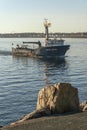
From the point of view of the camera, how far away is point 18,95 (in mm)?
29562

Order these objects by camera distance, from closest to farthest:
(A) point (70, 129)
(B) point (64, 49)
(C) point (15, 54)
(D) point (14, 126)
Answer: (A) point (70, 129)
(D) point (14, 126)
(B) point (64, 49)
(C) point (15, 54)

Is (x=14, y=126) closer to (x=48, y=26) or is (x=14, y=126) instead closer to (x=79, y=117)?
(x=79, y=117)

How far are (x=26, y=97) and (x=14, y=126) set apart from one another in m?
15.9

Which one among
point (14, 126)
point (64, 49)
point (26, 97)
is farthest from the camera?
point (64, 49)

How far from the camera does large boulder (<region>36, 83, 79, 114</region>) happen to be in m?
14.6

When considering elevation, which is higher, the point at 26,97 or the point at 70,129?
the point at 70,129

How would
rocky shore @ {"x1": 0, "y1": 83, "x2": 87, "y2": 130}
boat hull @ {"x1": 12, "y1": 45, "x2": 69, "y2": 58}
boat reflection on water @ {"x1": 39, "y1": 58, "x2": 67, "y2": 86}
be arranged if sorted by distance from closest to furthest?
rocky shore @ {"x1": 0, "y1": 83, "x2": 87, "y2": 130}
boat reflection on water @ {"x1": 39, "y1": 58, "x2": 67, "y2": 86}
boat hull @ {"x1": 12, "y1": 45, "x2": 69, "y2": 58}

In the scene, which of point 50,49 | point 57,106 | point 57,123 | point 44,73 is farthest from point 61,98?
point 50,49

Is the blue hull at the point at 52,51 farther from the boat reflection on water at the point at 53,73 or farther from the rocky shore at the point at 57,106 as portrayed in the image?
the rocky shore at the point at 57,106

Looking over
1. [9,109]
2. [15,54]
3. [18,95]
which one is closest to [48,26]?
Result: [15,54]

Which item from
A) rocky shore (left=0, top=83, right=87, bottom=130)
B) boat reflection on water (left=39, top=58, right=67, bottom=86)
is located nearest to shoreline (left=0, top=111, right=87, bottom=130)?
rocky shore (left=0, top=83, right=87, bottom=130)

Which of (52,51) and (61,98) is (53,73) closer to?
(52,51)

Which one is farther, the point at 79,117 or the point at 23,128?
the point at 79,117

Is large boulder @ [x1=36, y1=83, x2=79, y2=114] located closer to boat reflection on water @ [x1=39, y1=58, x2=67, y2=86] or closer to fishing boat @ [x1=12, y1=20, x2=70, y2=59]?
boat reflection on water @ [x1=39, y1=58, x2=67, y2=86]
